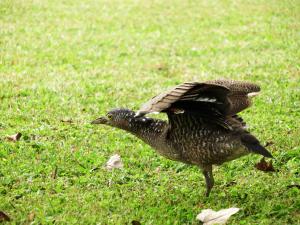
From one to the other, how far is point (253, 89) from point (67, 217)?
2.13m

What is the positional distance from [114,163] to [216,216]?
170 centimetres

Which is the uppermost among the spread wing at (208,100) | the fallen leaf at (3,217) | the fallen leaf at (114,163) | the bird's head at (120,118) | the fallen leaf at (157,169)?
the spread wing at (208,100)

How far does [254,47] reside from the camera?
1145cm

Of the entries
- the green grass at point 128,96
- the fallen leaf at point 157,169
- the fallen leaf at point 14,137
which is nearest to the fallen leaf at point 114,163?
the green grass at point 128,96

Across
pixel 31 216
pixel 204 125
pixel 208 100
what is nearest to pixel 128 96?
pixel 204 125

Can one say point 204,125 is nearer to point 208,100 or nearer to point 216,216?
point 208,100

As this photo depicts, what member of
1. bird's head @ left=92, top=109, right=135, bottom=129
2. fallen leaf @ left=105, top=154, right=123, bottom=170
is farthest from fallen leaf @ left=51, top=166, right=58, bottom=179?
bird's head @ left=92, top=109, right=135, bottom=129

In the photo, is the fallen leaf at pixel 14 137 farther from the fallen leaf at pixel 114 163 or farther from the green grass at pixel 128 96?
the fallen leaf at pixel 114 163

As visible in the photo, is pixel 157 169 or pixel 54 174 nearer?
pixel 54 174

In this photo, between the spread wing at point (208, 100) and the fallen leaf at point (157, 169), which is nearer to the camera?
the spread wing at point (208, 100)

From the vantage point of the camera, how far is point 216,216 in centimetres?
500

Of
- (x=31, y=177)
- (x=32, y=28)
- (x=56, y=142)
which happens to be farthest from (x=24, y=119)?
(x=32, y=28)

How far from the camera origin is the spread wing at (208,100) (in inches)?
188

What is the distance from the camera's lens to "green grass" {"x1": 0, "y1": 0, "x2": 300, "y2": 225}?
18.0 feet
